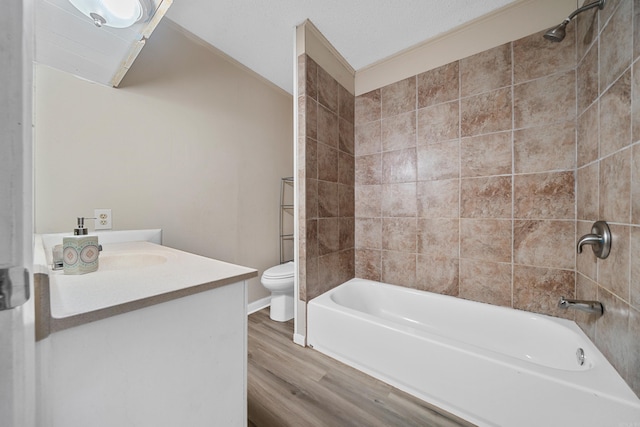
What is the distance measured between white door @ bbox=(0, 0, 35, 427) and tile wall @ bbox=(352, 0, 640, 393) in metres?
1.63

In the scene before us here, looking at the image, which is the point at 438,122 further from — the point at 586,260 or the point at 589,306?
the point at 589,306

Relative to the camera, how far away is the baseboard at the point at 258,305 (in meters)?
2.22

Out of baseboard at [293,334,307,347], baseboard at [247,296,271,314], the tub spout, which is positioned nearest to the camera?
the tub spout

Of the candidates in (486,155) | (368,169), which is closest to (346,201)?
(368,169)

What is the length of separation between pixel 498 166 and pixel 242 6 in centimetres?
209

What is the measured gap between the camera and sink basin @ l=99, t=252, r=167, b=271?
1039 mm

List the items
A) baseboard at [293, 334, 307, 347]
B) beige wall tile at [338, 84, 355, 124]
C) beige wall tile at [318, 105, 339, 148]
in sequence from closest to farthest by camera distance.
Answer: baseboard at [293, 334, 307, 347] < beige wall tile at [318, 105, 339, 148] < beige wall tile at [338, 84, 355, 124]

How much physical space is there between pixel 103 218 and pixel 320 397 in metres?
1.65

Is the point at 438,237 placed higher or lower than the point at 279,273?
higher

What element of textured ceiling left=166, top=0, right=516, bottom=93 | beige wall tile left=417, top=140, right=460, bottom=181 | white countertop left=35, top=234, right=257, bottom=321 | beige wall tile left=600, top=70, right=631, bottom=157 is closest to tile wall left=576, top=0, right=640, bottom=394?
beige wall tile left=600, top=70, right=631, bottom=157

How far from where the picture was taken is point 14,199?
0.82ft

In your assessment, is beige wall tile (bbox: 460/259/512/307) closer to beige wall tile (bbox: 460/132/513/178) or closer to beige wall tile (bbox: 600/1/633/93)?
beige wall tile (bbox: 460/132/513/178)

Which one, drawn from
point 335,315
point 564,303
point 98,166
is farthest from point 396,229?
point 98,166

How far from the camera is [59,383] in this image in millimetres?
463
